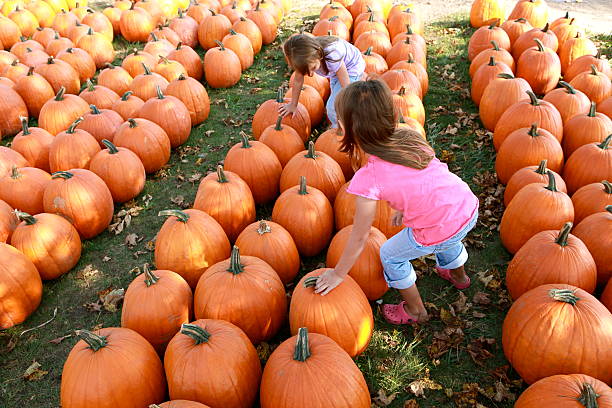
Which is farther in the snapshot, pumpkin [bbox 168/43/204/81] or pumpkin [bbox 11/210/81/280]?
pumpkin [bbox 168/43/204/81]

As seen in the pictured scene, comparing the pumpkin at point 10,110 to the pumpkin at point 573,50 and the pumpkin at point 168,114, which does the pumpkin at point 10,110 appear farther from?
the pumpkin at point 573,50

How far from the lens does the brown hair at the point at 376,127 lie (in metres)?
2.97

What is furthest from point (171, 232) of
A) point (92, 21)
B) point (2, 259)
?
point (92, 21)

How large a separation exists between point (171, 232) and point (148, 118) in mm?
2824

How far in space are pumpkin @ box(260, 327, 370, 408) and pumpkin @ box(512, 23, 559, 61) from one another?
6.24 m

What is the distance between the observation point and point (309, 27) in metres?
10.3

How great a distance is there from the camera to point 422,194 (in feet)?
10.6

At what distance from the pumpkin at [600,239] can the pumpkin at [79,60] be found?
818 cm

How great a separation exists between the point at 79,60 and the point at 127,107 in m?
2.64

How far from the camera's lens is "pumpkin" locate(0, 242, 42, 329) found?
4000 millimetres

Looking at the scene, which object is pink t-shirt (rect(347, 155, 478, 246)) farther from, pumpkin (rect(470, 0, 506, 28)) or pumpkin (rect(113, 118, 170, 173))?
pumpkin (rect(470, 0, 506, 28))

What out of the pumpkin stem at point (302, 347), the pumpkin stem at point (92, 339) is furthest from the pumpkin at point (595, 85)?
the pumpkin stem at point (92, 339)

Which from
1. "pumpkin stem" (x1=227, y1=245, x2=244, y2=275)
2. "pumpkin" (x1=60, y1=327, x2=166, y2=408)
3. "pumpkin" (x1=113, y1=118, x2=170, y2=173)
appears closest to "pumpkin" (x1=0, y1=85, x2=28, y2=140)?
"pumpkin" (x1=113, y1=118, x2=170, y2=173)

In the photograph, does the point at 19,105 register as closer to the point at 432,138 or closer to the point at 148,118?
the point at 148,118
